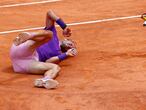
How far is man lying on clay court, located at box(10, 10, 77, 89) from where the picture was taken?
5.89 metres

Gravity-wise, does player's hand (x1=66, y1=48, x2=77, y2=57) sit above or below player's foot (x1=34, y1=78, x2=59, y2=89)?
above

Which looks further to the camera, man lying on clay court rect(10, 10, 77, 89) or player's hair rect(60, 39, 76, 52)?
player's hair rect(60, 39, 76, 52)

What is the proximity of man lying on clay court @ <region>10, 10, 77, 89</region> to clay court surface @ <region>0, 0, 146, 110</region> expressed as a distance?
12 cm

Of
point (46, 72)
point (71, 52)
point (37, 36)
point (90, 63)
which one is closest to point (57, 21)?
point (71, 52)

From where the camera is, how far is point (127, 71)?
5906 mm

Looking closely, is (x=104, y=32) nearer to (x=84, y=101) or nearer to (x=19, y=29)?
(x=19, y=29)

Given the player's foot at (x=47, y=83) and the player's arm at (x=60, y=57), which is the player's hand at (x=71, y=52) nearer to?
the player's arm at (x=60, y=57)

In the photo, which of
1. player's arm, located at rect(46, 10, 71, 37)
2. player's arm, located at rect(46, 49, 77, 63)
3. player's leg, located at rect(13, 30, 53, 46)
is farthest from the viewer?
player's arm, located at rect(46, 10, 71, 37)

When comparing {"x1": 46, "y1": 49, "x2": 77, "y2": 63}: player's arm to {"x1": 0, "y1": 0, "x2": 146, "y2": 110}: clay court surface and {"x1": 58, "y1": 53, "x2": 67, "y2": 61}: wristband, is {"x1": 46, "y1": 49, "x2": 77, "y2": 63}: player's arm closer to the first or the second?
{"x1": 58, "y1": 53, "x2": 67, "y2": 61}: wristband

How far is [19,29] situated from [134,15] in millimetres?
2085

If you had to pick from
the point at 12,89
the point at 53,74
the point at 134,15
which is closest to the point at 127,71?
the point at 53,74

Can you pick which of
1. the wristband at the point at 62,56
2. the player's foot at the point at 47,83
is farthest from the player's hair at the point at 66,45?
the player's foot at the point at 47,83

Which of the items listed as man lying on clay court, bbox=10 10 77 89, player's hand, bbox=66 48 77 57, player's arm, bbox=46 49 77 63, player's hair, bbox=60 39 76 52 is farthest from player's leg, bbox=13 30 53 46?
player's hair, bbox=60 39 76 52

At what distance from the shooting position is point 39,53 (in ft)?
20.4
